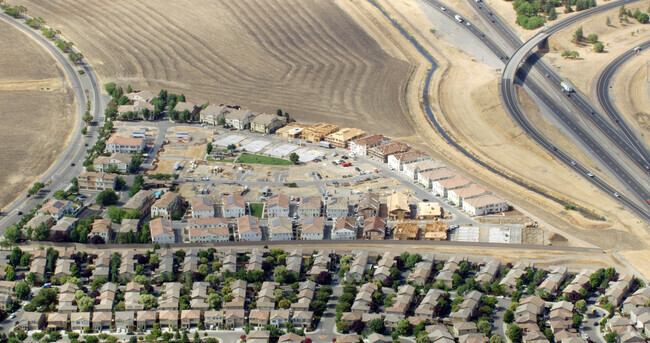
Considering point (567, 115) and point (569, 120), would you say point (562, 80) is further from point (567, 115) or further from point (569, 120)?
point (569, 120)

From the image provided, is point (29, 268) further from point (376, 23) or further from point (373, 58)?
point (376, 23)

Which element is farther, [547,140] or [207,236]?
[547,140]

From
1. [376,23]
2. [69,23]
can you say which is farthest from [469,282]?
[69,23]

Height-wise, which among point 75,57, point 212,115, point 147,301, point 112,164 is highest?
point 75,57

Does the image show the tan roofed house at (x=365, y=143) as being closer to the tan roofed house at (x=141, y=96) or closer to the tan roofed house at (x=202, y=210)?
the tan roofed house at (x=202, y=210)

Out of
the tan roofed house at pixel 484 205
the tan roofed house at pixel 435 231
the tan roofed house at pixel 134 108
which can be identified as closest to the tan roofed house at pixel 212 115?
the tan roofed house at pixel 134 108

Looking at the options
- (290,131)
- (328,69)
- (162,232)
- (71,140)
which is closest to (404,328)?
(162,232)
